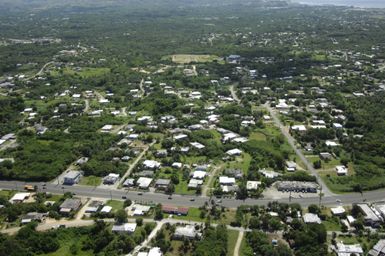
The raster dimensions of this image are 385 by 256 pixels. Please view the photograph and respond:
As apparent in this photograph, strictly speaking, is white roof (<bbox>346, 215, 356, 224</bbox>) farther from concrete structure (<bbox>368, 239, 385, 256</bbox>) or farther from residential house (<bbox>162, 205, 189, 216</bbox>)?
residential house (<bbox>162, 205, 189, 216</bbox>)

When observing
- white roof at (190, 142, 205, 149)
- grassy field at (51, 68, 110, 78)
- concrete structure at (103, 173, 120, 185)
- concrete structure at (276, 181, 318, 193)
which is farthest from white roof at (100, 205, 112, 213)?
grassy field at (51, 68, 110, 78)

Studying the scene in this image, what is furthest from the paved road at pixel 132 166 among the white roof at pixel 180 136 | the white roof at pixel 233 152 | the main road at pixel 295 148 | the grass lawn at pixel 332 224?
the grass lawn at pixel 332 224

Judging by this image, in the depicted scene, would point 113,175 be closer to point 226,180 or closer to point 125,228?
point 125,228

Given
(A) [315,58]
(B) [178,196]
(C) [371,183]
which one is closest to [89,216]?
(B) [178,196]

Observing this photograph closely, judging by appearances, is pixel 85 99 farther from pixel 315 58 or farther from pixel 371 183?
pixel 315 58

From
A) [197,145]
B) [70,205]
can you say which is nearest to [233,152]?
[197,145]
